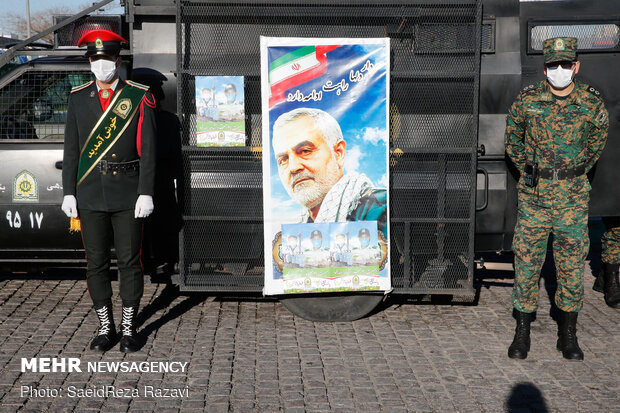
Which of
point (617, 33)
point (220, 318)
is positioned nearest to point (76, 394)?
point (220, 318)

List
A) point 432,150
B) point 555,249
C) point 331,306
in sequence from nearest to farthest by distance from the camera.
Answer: point 555,249 < point 432,150 < point 331,306

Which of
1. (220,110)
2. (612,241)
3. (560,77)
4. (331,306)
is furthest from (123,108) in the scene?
(612,241)

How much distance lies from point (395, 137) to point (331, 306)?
4.79 ft

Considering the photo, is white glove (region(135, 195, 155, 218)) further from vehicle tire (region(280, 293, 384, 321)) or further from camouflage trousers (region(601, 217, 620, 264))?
camouflage trousers (region(601, 217, 620, 264))

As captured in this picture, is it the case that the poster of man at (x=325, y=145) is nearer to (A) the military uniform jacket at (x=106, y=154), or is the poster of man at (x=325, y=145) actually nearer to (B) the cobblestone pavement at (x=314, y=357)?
(B) the cobblestone pavement at (x=314, y=357)

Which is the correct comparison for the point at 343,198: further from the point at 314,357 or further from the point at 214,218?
the point at 314,357

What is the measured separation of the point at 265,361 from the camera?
5051 millimetres

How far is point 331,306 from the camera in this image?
19.1ft

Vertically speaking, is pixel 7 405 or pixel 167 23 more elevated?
pixel 167 23

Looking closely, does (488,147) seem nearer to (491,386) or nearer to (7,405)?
(491,386)

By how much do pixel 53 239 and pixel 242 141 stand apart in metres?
1.96

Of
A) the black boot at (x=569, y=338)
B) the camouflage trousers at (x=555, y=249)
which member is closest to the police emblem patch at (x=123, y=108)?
the camouflage trousers at (x=555, y=249)

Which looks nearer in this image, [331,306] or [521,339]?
→ [521,339]

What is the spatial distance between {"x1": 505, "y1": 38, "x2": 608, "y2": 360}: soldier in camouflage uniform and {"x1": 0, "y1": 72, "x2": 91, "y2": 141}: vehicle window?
→ 369cm
